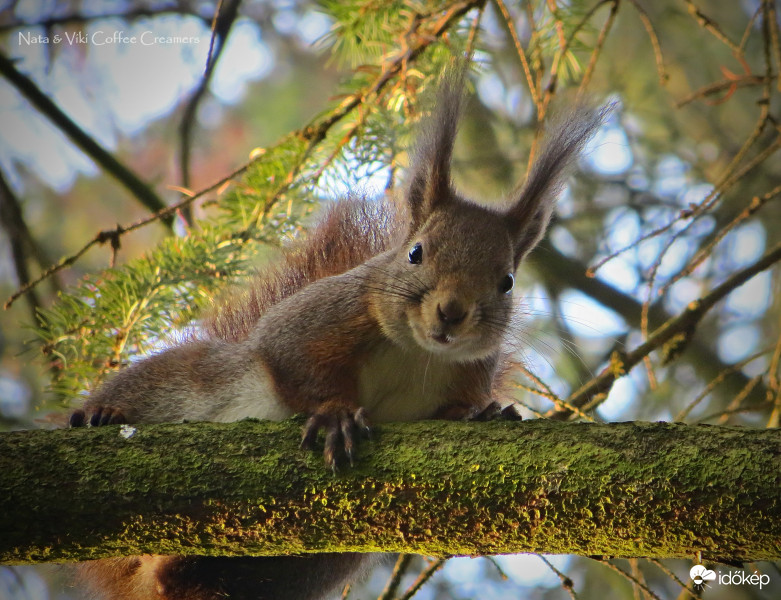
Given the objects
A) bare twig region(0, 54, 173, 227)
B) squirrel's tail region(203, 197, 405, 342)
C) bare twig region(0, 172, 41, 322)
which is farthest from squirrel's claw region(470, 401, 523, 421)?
bare twig region(0, 172, 41, 322)

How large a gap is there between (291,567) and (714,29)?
158 cm

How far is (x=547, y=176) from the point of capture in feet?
6.30

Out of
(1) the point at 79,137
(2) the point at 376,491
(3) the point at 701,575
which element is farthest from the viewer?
(1) the point at 79,137

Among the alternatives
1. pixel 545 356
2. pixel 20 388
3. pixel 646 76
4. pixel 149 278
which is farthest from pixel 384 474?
pixel 646 76

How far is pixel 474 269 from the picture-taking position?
5.72ft

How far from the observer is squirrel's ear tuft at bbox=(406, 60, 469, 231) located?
1831mm

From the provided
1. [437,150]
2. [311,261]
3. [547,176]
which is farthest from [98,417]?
[547,176]

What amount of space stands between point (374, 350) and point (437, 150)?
502mm

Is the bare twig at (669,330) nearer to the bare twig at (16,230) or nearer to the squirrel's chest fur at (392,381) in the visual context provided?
the squirrel's chest fur at (392,381)

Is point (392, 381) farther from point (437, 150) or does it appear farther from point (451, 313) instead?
point (437, 150)

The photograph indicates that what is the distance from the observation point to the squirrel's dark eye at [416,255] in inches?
71.0

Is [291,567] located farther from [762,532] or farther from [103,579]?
[762,532]

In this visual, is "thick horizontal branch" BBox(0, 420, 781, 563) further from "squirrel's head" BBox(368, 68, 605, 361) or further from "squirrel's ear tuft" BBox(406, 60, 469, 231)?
"squirrel's ear tuft" BBox(406, 60, 469, 231)

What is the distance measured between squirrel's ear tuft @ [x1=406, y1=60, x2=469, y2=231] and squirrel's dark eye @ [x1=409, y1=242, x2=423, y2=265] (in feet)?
0.45
